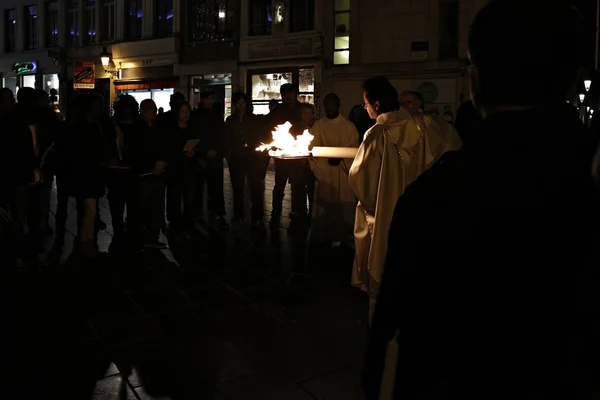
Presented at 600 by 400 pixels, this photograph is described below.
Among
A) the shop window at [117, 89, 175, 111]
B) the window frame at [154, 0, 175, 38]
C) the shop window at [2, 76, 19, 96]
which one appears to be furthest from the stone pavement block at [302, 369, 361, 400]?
the shop window at [2, 76, 19, 96]

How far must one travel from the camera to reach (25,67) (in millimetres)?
29547

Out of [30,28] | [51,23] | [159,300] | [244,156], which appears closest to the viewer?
[159,300]

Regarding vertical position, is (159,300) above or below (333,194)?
below

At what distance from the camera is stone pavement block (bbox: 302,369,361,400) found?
354 centimetres

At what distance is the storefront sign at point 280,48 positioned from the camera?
2111cm

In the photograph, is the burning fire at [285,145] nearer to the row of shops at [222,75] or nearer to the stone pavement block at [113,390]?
the stone pavement block at [113,390]

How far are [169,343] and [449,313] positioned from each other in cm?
339

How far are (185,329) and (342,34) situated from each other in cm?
1773

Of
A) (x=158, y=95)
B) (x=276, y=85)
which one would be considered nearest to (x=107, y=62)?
(x=158, y=95)

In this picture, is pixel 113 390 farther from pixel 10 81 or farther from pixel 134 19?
pixel 10 81

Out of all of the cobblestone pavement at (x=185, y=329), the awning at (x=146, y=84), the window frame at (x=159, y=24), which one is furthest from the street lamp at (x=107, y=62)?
the cobblestone pavement at (x=185, y=329)

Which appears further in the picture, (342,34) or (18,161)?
(342,34)

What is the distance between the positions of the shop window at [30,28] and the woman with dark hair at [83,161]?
27537mm

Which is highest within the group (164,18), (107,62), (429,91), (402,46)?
(164,18)
